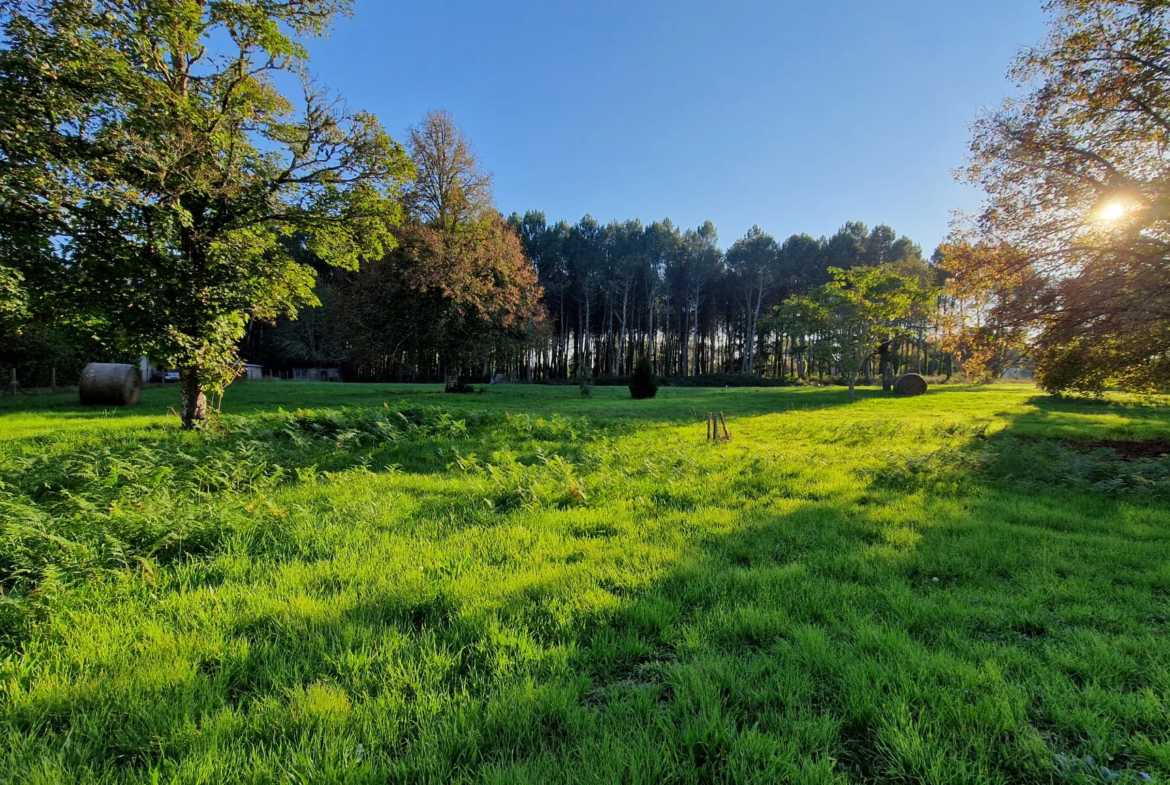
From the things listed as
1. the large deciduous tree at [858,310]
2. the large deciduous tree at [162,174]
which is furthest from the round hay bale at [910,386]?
the large deciduous tree at [162,174]

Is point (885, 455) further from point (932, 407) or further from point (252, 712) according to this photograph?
point (932, 407)

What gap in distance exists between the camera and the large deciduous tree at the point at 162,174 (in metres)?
7.13

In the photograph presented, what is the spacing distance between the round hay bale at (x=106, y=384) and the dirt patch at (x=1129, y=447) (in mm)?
25140

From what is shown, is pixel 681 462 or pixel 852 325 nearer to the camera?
pixel 681 462

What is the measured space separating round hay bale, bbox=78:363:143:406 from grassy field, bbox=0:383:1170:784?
12.0 metres

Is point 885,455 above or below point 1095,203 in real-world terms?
below

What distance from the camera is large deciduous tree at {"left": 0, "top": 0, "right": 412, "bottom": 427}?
23.4ft

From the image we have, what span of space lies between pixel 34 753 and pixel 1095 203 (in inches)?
548

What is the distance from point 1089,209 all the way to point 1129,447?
452 cm

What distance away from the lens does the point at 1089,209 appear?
8078 mm

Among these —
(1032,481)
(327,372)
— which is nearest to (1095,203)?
(1032,481)

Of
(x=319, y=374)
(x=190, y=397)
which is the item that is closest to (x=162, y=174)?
(x=190, y=397)

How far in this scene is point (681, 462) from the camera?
705 cm

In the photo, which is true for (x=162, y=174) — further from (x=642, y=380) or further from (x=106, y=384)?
(x=642, y=380)
